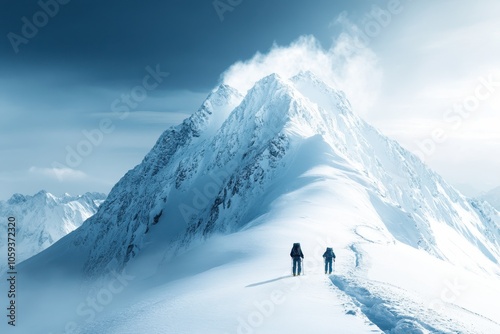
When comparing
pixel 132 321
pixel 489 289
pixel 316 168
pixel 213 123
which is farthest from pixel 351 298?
pixel 213 123

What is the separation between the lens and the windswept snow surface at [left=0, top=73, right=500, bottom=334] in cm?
1392

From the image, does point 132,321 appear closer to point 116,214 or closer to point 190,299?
point 190,299
